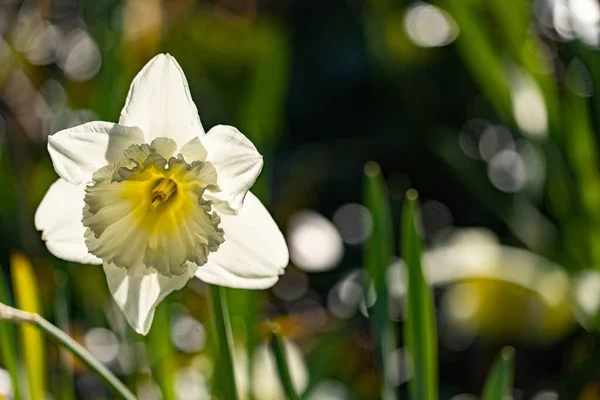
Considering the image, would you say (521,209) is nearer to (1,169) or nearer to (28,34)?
(1,169)

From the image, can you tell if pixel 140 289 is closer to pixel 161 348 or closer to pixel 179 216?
pixel 179 216

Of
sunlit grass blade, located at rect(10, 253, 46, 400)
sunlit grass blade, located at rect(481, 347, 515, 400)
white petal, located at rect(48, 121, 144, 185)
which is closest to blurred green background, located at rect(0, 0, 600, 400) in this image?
sunlit grass blade, located at rect(10, 253, 46, 400)

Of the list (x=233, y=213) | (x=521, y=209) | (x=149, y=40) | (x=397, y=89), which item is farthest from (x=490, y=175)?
(x=233, y=213)

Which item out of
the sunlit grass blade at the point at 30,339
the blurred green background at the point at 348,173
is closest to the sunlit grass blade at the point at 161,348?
the blurred green background at the point at 348,173

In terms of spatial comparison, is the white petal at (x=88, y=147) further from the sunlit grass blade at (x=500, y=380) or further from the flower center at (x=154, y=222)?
the sunlit grass blade at (x=500, y=380)

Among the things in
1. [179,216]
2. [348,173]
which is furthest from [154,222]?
[348,173]

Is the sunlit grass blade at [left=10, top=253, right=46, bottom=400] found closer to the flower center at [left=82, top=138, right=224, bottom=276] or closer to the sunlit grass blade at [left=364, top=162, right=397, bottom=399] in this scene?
the flower center at [left=82, top=138, right=224, bottom=276]

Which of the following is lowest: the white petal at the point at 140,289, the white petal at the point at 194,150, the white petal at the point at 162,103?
the white petal at the point at 140,289
